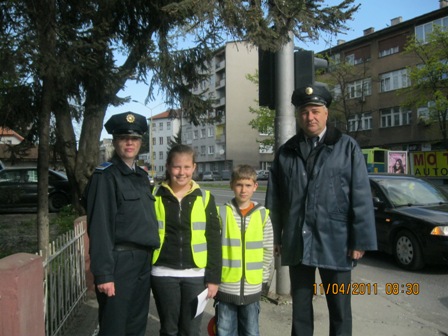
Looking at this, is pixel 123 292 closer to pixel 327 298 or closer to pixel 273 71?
pixel 327 298

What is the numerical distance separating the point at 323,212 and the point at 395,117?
37955mm

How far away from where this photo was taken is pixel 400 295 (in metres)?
5.75

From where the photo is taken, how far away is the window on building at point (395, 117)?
36.6 meters

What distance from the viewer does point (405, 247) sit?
7.15 m

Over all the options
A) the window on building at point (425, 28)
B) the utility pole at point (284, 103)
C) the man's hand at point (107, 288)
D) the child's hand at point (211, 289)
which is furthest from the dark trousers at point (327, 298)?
the window on building at point (425, 28)

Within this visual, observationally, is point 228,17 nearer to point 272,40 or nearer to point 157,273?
point 272,40

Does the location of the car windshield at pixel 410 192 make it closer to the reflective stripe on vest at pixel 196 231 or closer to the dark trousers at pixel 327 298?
the dark trousers at pixel 327 298

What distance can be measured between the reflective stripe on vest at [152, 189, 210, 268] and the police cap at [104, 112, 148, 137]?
1.63 ft

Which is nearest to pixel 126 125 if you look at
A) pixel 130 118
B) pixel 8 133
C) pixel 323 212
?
pixel 130 118

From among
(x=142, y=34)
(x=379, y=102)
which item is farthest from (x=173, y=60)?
(x=379, y=102)

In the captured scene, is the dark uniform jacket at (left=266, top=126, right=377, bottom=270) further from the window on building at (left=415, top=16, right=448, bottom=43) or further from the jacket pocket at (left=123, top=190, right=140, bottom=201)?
the window on building at (left=415, top=16, right=448, bottom=43)

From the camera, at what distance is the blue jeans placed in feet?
10.5

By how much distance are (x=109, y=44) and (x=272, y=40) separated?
2226 millimetres

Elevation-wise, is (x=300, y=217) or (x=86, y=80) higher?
(x=86, y=80)
